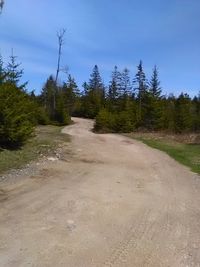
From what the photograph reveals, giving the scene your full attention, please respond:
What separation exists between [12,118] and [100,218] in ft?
37.9

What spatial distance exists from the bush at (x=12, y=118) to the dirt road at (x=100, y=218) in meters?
3.88

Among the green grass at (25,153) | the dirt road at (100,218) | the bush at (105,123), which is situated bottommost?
the dirt road at (100,218)

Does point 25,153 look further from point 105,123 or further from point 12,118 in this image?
point 105,123

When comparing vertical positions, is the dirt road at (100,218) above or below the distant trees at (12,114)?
below

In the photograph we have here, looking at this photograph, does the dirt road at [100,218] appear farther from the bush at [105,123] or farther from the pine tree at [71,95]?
the pine tree at [71,95]

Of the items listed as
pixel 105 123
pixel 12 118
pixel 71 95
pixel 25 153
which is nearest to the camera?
pixel 25 153

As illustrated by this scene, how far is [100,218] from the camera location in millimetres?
9438

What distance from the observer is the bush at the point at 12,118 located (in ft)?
65.2

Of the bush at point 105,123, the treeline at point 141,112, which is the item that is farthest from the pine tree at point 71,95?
the bush at point 105,123

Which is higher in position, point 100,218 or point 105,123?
point 105,123

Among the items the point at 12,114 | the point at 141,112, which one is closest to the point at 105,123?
the point at 141,112

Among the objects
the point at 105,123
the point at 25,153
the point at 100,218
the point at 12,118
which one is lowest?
the point at 100,218

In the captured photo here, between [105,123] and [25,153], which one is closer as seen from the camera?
[25,153]

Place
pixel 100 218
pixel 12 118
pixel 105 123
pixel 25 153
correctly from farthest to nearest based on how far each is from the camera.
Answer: pixel 105 123
pixel 12 118
pixel 25 153
pixel 100 218
